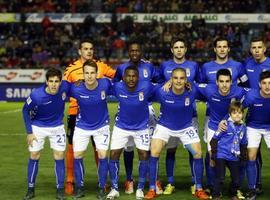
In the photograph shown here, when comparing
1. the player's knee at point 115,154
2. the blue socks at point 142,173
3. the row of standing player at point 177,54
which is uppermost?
the row of standing player at point 177,54

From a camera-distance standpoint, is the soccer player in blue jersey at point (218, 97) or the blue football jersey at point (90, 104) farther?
the blue football jersey at point (90, 104)

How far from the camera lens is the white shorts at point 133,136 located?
8781 mm

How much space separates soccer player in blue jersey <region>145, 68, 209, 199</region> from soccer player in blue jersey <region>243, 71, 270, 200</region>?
70 centimetres

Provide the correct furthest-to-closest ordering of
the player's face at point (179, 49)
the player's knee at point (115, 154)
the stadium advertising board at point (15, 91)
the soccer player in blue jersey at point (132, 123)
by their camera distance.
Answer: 1. the stadium advertising board at point (15, 91)
2. the player's face at point (179, 49)
3. the player's knee at point (115, 154)
4. the soccer player in blue jersey at point (132, 123)

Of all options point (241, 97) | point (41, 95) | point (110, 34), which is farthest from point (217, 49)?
point (110, 34)

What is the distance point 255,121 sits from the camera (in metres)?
8.67

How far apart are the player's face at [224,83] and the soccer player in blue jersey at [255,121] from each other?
12.2 inches

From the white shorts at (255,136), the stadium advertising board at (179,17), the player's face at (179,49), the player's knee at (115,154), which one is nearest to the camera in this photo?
the white shorts at (255,136)

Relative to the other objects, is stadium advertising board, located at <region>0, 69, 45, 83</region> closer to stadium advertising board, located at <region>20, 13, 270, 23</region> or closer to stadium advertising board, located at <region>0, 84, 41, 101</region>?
stadium advertising board, located at <region>0, 84, 41, 101</region>

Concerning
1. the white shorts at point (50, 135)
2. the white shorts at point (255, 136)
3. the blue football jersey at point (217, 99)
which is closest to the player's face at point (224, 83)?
the blue football jersey at point (217, 99)

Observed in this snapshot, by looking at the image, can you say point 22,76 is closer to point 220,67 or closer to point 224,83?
point 220,67

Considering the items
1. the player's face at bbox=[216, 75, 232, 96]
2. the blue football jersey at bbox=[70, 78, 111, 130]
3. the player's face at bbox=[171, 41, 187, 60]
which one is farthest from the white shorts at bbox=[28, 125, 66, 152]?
the player's face at bbox=[216, 75, 232, 96]

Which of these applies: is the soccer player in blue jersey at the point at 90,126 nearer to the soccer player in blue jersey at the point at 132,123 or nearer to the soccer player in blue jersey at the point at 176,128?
the soccer player in blue jersey at the point at 132,123

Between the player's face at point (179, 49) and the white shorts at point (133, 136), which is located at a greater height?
the player's face at point (179, 49)
